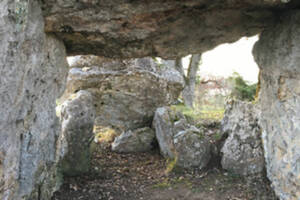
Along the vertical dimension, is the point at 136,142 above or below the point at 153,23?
below

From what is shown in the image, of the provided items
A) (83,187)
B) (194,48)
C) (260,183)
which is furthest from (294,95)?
(83,187)

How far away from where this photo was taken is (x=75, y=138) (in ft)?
17.0

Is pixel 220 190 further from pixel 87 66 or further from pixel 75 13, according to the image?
pixel 87 66

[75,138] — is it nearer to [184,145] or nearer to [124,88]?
[124,88]

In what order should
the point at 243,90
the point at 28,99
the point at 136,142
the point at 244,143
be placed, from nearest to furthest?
the point at 28,99 → the point at 244,143 → the point at 136,142 → the point at 243,90

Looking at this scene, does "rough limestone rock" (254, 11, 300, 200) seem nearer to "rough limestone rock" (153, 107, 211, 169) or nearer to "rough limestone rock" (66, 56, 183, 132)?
"rough limestone rock" (153, 107, 211, 169)

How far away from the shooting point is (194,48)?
13.5 feet

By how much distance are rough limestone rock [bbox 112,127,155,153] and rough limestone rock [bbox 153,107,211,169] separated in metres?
0.95

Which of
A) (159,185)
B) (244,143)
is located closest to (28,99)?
(159,185)

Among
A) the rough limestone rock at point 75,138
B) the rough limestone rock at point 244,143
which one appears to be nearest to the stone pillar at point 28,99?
the rough limestone rock at point 75,138

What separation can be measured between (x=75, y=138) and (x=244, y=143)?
3512 millimetres

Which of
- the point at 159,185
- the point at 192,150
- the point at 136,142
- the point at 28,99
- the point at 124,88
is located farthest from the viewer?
the point at 136,142

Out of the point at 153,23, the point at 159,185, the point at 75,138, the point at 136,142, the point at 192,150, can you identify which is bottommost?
the point at 159,185

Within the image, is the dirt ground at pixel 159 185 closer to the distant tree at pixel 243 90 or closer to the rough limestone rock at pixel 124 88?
the rough limestone rock at pixel 124 88
